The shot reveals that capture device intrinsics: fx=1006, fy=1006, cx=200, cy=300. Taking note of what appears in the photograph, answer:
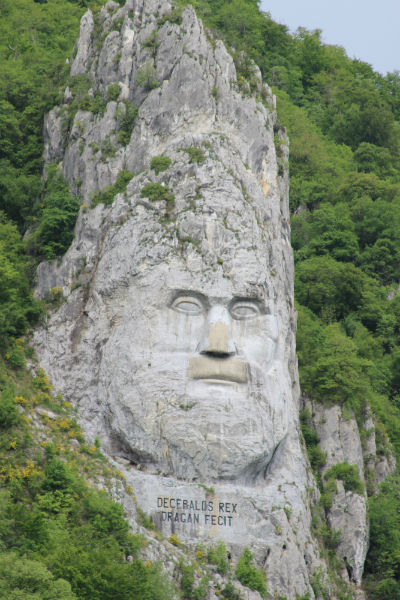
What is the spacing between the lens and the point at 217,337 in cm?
3759

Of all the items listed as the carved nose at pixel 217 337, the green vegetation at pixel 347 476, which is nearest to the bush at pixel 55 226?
the carved nose at pixel 217 337

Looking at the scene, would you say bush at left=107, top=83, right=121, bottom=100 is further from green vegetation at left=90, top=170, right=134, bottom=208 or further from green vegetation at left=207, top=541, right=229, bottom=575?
green vegetation at left=207, top=541, right=229, bottom=575

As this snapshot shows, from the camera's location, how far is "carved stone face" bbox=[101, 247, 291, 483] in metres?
36.2

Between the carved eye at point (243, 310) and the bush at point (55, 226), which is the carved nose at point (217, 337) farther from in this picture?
the bush at point (55, 226)

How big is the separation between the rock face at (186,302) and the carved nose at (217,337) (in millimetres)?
54

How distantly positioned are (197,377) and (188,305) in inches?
114

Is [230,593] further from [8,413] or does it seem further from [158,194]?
[158,194]

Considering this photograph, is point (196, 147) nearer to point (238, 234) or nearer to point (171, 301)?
point (238, 234)

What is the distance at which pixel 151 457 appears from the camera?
118 ft

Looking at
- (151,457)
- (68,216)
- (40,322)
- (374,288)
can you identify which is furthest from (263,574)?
(374,288)

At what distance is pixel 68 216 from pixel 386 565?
1931 cm

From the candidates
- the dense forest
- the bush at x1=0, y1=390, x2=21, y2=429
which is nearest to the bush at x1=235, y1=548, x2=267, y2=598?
the dense forest

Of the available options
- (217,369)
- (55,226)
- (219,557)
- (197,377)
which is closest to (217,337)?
(217,369)

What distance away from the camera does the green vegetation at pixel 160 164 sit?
41.0 metres
